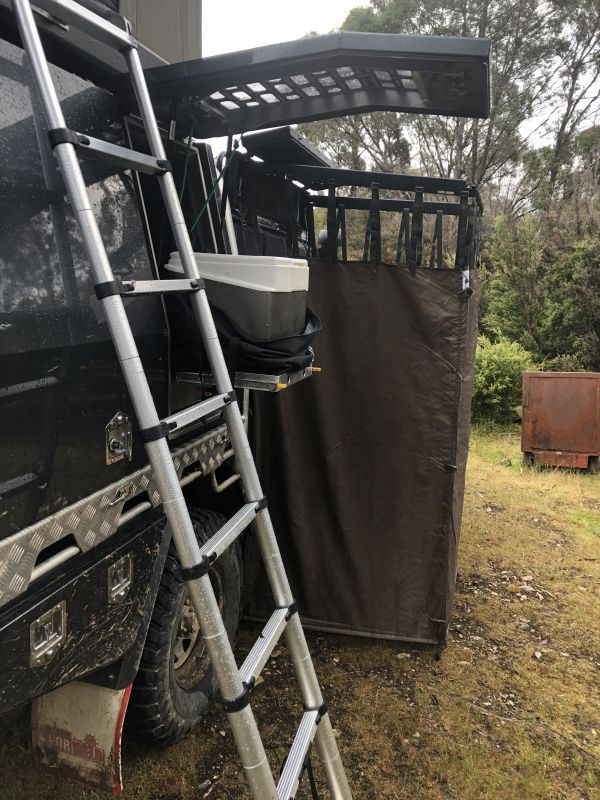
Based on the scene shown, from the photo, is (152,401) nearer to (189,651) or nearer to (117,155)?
Answer: (117,155)

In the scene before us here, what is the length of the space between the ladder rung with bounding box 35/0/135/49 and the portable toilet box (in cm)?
75

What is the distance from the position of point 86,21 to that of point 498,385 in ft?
27.4

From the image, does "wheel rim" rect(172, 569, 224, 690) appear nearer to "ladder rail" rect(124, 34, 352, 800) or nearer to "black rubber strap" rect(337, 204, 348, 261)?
"ladder rail" rect(124, 34, 352, 800)

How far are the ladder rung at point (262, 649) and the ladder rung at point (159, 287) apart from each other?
1.09 m

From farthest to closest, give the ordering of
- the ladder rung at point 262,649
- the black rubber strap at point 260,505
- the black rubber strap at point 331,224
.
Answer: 1. the black rubber strap at point 331,224
2. the black rubber strap at point 260,505
3. the ladder rung at point 262,649

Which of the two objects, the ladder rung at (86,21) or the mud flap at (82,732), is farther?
the mud flap at (82,732)

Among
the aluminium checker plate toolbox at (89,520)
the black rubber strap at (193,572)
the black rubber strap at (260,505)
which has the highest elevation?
the aluminium checker plate toolbox at (89,520)

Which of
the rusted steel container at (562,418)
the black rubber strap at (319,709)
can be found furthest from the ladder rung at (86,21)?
the rusted steel container at (562,418)

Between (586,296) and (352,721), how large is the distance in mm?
10372

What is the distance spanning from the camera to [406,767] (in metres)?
2.49

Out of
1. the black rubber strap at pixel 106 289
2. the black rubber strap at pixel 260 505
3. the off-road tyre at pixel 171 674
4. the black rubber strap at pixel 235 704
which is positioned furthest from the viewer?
the off-road tyre at pixel 171 674

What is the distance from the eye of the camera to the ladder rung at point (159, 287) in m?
1.59

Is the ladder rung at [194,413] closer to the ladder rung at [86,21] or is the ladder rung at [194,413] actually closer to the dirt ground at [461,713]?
the ladder rung at [86,21]

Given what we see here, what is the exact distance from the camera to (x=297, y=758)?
1.88 m
